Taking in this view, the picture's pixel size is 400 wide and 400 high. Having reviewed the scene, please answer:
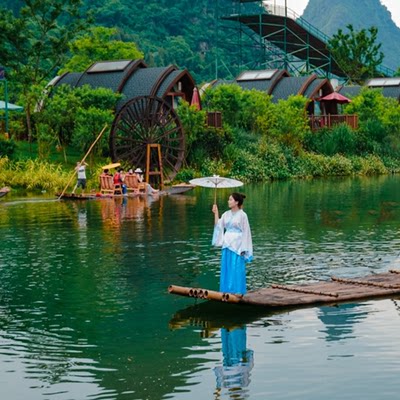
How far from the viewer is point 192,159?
173 feet

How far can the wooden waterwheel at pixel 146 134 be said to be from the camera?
47.5 meters

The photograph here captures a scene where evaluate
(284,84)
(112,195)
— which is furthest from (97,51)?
(112,195)

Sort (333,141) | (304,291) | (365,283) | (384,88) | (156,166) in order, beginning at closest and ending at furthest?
1. (304,291)
2. (365,283)
3. (156,166)
4. (333,141)
5. (384,88)

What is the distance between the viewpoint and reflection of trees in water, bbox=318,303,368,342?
1379cm

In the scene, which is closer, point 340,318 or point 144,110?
point 340,318

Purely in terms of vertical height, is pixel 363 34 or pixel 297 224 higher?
pixel 363 34

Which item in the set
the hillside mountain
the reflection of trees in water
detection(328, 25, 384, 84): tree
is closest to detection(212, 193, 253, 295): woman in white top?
the reflection of trees in water

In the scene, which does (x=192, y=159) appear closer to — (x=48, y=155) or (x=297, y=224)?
(x=48, y=155)

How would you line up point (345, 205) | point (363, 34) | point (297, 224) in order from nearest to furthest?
point (297, 224) → point (345, 205) → point (363, 34)

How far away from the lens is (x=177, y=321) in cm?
1489

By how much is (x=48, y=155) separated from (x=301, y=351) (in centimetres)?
3563

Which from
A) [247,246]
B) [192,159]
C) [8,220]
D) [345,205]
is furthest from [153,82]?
[247,246]

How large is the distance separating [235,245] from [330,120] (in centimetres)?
5294

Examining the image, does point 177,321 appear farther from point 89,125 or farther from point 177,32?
point 177,32
